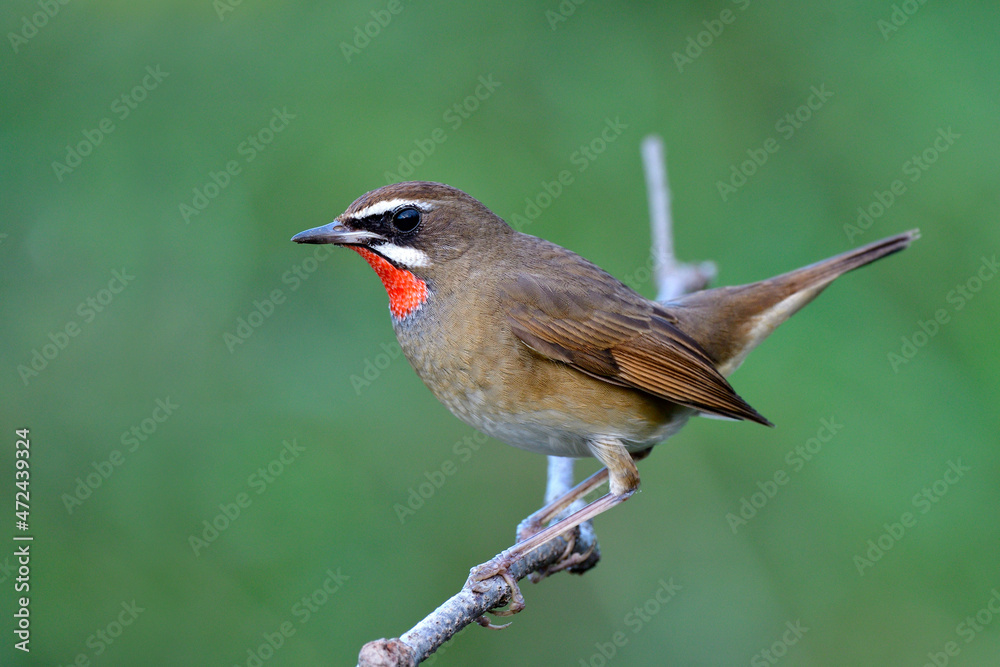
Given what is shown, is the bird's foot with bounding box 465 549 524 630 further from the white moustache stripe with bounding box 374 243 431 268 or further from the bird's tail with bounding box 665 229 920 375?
the bird's tail with bounding box 665 229 920 375

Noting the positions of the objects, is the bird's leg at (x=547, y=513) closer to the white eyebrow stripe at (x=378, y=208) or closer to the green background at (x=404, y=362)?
the green background at (x=404, y=362)

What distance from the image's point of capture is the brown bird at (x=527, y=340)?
5.00 meters

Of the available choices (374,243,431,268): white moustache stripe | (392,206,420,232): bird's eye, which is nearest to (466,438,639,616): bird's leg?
(374,243,431,268): white moustache stripe

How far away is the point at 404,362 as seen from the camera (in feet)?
24.5

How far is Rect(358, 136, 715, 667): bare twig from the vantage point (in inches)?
138

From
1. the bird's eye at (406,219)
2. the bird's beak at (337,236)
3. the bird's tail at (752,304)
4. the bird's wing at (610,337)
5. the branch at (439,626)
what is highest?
the bird's tail at (752,304)

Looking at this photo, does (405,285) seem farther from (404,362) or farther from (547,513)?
(404,362)

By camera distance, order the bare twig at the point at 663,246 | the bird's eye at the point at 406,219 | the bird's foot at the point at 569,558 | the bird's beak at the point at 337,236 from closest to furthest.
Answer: the bird's beak at the point at 337,236, the bird's eye at the point at 406,219, the bird's foot at the point at 569,558, the bare twig at the point at 663,246

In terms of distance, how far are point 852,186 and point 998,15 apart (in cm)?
180

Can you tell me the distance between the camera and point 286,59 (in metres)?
8.14

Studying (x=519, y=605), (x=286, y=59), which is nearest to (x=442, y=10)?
(x=286, y=59)

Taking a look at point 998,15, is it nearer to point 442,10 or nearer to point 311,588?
point 442,10

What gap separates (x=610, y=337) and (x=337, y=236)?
1.61 metres

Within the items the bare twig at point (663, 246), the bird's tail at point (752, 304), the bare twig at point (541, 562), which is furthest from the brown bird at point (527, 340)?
the bare twig at point (663, 246)
